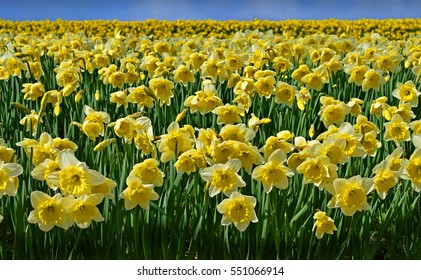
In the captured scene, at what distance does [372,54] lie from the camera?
4.84 m

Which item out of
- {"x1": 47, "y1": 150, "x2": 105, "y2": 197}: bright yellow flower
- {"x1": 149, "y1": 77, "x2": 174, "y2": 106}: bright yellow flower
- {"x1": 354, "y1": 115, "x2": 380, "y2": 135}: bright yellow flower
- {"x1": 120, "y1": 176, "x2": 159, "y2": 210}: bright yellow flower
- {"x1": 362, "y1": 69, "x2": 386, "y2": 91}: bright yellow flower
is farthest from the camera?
{"x1": 362, "y1": 69, "x2": 386, "y2": 91}: bright yellow flower

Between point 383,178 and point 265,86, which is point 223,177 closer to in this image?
point 383,178

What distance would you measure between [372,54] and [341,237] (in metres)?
2.91

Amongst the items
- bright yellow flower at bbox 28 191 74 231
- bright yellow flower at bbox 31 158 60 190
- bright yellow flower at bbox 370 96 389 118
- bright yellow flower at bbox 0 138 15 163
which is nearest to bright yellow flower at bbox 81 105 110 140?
bright yellow flower at bbox 0 138 15 163

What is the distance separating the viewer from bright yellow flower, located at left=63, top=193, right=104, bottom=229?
1868 mm

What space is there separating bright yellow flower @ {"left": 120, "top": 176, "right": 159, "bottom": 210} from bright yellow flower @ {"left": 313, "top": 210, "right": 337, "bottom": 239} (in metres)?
0.59

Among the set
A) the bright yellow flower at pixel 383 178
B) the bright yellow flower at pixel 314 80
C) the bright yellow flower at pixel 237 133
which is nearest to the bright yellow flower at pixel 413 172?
the bright yellow flower at pixel 383 178

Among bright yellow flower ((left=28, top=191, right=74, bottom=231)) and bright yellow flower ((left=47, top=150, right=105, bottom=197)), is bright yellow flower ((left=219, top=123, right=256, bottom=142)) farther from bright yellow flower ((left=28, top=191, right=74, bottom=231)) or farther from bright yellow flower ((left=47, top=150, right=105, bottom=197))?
bright yellow flower ((left=28, top=191, right=74, bottom=231))

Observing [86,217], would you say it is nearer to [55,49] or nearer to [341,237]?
[341,237]

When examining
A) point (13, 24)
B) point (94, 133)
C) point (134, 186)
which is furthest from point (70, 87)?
point (13, 24)

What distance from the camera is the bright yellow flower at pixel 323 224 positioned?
2.07 m

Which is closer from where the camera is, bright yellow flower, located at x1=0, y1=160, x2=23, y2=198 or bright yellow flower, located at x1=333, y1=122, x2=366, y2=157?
bright yellow flower, located at x1=0, y1=160, x2=23, y2=198

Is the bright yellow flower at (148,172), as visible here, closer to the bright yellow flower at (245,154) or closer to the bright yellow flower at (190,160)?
the bright yellow flower at (190,160)

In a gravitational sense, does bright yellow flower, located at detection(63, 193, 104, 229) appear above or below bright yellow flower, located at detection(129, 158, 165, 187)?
below
